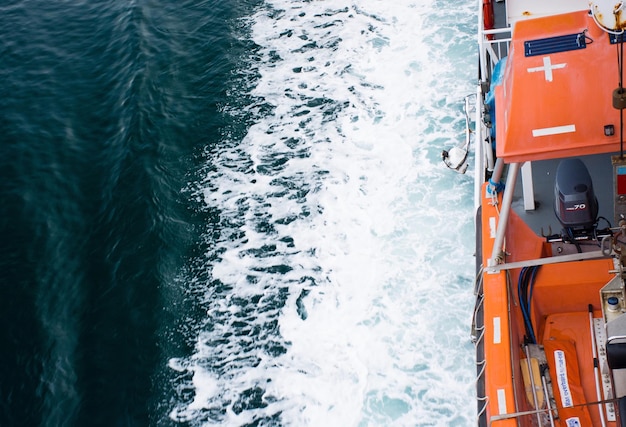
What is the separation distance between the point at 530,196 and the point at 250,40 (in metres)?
6.50

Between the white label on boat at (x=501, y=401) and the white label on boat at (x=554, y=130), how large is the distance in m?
1.47

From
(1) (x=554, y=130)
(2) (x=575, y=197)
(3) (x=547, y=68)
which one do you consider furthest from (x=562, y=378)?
(3) (x=547, y=68)

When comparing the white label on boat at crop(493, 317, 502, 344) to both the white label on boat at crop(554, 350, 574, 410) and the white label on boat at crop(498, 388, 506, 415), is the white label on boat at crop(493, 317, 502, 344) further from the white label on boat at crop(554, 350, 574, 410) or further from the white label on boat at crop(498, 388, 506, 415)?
the white label on boat at crop(554, 350, 574, 410)

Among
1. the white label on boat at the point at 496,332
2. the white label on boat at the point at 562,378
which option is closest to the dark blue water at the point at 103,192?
the white label on boat at the point at 496,332

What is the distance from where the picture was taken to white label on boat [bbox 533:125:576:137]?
3533 mm

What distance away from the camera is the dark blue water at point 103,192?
20.6ft

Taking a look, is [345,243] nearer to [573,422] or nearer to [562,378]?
[562,378]

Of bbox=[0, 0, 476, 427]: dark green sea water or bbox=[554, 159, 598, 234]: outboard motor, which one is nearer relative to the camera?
bbox=[554, 159, 598, 234]: outboard motor

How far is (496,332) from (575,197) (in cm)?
100

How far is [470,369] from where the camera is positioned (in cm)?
549

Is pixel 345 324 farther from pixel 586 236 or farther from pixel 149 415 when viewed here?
pixel 586 236

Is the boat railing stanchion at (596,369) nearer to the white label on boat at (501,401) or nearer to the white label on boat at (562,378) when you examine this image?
the white label on boat at (562,378)

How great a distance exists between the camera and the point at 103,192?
8133mm

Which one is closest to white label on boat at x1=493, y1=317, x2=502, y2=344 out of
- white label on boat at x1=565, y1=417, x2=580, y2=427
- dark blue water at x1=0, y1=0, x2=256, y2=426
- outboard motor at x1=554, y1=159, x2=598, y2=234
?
white label on boat at x1=565, y1=417, x2=580, y2=427
